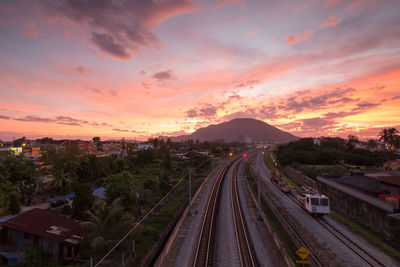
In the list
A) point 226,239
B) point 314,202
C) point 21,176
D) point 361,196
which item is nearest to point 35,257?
point 226,239

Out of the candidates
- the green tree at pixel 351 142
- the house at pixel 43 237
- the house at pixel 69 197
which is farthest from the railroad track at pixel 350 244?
the green tree at pixel 351 142

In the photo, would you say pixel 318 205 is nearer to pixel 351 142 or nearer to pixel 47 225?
pixel 47 225

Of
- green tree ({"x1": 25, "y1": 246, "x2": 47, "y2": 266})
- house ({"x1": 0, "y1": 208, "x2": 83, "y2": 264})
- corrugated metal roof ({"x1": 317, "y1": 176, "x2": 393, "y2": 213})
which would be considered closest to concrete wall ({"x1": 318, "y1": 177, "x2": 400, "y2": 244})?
corrugated metal roof ({"x1": 317, "y1": 176, "x2": 393, "y2": 213})

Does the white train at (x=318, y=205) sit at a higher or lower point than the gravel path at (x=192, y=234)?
higher

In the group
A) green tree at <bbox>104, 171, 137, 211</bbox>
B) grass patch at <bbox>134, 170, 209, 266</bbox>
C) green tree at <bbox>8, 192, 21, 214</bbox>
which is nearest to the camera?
grass patch at <bbox>134, 170, 209, 266</bbox>

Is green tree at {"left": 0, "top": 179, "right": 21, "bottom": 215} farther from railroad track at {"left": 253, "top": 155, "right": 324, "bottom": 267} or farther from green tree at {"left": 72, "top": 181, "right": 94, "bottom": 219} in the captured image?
railroad track at {"left": 253, "top": 155, "right": 324, "bottom": 267}

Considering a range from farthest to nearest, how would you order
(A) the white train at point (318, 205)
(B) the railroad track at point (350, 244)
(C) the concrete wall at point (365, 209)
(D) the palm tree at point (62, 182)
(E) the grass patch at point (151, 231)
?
(D) the palm tree at point (62, 182) → (A) the white train at point (318, 205) → (C) the concrete wall at point (365, 209) → (E) the grass patch at point (151, 231) → (B) the railroad track at point (350, 244)

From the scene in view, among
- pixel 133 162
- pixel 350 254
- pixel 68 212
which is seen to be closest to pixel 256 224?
pixel 350 254

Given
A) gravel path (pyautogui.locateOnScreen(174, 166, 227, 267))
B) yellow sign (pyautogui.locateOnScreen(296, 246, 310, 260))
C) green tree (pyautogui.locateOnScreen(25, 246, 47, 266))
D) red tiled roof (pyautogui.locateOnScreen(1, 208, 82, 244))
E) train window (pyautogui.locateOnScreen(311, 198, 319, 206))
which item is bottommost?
green tree (pyautogui.locateOnScreen(25, 246, 47, 266))

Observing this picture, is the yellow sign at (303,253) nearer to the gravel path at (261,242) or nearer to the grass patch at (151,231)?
the gravel path at (261,242)
